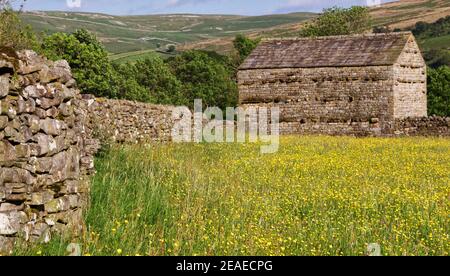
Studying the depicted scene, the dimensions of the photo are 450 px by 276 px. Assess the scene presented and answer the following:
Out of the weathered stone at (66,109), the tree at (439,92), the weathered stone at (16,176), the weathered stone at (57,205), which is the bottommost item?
the tree at (439,92)

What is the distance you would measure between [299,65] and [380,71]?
4873mm

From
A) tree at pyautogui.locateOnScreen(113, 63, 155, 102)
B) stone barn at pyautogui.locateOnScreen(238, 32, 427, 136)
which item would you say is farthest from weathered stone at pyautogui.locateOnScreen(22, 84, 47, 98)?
tree at pyautogui.locateOnScreen(113, 63, 155, 102)

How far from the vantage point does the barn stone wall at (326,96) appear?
1528 inches

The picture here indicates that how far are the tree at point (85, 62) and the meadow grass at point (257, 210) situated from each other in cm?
3696

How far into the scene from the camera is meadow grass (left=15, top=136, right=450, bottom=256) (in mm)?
7867

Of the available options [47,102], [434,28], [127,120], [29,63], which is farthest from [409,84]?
[434,28]

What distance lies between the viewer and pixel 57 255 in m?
6.67

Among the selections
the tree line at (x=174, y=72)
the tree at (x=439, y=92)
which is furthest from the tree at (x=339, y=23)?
the tree at (x=439, y=92)

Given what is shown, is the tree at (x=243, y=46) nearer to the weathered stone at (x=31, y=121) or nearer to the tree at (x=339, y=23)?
the tree at (x=339, y=23)

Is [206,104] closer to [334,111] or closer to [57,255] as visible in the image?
[334,111]

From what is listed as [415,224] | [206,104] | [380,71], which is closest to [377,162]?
[415,224]

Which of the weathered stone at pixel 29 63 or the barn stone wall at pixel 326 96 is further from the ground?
the weathered stone at pixel 29 63

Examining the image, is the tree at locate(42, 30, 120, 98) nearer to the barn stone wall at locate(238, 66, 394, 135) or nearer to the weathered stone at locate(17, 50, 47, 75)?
the barn stone wall at locate(238, 66, 394, 135)

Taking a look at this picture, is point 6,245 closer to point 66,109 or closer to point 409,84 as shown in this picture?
point 66,109
